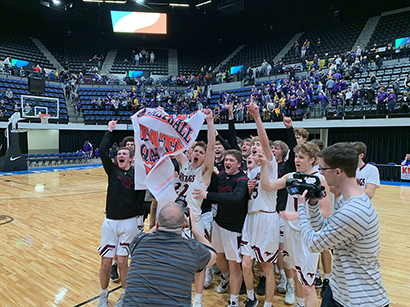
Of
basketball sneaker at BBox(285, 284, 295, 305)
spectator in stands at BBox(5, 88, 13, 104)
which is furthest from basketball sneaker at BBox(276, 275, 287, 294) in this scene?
spectator in stands at BBox(5, 88, 13, 104)

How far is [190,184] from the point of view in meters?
3.60

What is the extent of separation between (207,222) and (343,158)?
2317mm

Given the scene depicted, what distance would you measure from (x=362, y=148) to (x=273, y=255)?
1.90m

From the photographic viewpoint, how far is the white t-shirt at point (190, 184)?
3.44 metres

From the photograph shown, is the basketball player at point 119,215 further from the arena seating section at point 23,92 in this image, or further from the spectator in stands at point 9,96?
the spectator in stands at point 9,96

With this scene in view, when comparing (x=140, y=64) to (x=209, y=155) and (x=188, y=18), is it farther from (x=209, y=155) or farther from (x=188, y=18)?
(x=209, y=155)

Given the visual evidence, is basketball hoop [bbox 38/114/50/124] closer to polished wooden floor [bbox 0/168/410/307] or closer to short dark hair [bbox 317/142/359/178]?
polished wooden floor [bbox 0/168/410/307]

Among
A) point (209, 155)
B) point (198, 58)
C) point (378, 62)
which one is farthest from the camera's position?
point (198, 58)

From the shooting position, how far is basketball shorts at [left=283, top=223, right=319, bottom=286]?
2775 mm

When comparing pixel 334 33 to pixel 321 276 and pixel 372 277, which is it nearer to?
pixel 321 276

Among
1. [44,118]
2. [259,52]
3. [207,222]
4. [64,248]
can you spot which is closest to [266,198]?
[207,222]

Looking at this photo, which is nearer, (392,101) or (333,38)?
(392,101)

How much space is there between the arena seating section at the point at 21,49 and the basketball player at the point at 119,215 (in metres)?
27.7

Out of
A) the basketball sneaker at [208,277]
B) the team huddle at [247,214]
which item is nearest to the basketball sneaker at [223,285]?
the team huddle at [247,214]
